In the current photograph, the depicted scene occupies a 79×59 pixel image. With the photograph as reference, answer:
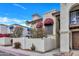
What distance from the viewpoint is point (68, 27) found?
230 inches

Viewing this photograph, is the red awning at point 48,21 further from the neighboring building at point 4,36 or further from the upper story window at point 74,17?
the neighboring building at point 4,36

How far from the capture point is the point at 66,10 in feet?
19.1

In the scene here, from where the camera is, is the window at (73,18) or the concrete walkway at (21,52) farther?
the window at (73,18)

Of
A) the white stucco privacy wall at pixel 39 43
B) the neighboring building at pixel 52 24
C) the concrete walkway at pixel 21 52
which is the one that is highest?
the neighboring building at pixel 52 24

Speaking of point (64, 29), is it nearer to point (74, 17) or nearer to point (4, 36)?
point (74, 17)

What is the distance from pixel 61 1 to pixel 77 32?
95 cm

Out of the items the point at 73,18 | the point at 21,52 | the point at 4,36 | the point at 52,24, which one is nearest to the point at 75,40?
the point at 73,18

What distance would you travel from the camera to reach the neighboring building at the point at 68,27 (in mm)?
5787

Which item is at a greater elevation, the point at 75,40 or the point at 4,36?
the point at 4,36

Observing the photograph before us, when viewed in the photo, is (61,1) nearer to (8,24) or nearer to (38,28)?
(38,28)

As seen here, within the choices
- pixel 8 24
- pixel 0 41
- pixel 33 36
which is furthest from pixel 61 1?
pixel 0 41

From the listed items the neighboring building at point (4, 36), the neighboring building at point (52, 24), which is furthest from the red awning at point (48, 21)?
the neighboring building at point (4, 36)

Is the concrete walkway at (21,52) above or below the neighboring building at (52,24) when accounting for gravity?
below

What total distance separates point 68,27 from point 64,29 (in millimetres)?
122
